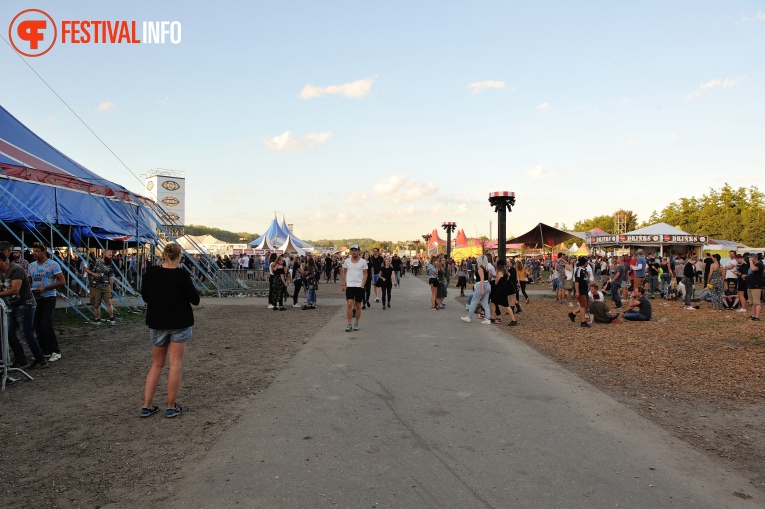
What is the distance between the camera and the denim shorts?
16.4ft

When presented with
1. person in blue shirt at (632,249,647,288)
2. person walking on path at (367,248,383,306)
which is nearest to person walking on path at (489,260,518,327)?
person walking on path at (367,248,383,306)

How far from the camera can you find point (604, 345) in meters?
9.12

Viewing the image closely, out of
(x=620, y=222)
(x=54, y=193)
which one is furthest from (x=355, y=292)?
(x=620, y=222)

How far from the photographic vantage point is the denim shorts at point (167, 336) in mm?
4996

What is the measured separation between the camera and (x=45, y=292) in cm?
726

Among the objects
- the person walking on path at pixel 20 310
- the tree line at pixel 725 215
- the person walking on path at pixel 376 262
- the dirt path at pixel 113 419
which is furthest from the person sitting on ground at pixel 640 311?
the tree line at pixel 725 215

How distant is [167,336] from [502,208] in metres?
17.5

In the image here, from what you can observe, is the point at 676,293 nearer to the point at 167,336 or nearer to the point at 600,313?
the point at 600,313

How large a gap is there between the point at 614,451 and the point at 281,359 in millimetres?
5018

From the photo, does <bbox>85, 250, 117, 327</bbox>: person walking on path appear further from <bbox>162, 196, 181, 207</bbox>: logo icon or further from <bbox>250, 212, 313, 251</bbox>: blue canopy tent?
<bbox>162, 196, 181, 207</bbox>: logo icon

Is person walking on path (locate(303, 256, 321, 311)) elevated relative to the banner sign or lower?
lower

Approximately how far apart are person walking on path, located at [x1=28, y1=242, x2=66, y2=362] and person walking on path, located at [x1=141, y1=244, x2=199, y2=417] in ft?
10.7

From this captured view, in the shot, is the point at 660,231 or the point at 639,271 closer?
the point at 639,271

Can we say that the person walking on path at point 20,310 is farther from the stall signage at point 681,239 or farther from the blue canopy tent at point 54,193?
the stall signage at point 681,239
